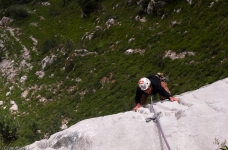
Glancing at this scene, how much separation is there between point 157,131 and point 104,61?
22.0m

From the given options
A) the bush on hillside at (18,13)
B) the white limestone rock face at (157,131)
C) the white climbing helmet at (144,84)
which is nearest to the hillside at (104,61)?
the white climbing helmet at (144,84)

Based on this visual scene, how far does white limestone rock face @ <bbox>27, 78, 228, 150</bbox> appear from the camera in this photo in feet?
26.4

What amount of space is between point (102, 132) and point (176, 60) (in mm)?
16601

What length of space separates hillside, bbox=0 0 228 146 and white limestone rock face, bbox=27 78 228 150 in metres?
10.7

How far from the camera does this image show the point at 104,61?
3041cm

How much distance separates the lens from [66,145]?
925 centimetres

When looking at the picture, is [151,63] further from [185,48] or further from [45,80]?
[45,80]

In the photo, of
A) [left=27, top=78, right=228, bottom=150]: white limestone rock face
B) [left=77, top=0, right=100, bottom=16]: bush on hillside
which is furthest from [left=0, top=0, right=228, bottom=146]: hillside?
[left=27, top=78, right=228, bottom=150]: white limestone rock face

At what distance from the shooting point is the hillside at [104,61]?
22469mm

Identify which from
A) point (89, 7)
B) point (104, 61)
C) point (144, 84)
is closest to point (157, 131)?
point (144, 84)

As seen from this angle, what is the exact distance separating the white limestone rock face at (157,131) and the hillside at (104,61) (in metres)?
10.7

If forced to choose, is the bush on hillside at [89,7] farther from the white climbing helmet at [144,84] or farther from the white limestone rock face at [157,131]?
the white limestone rock face at [157,131]

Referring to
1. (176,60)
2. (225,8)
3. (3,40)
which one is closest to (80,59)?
(176,60)

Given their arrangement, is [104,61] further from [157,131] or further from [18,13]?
[18,13]
